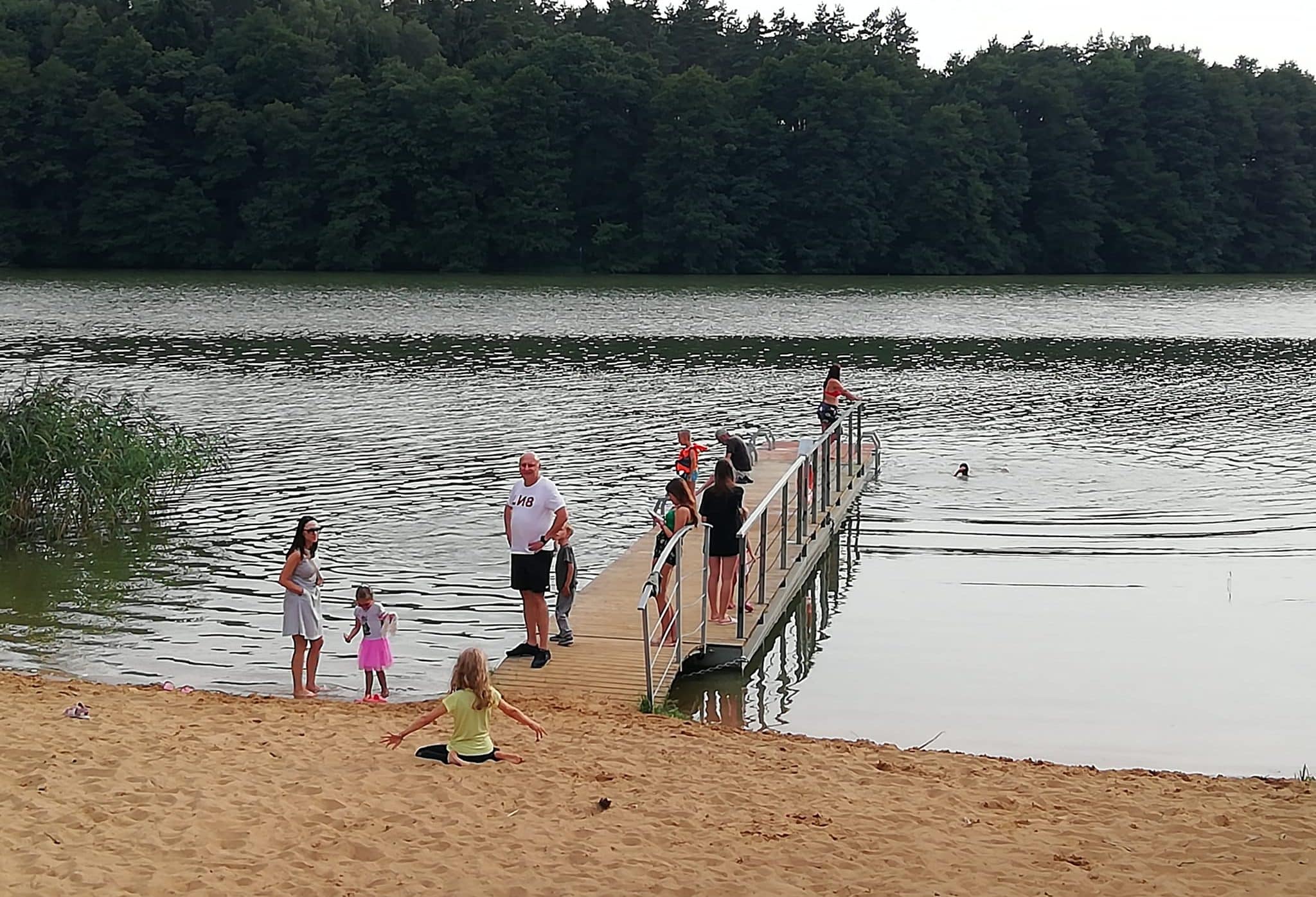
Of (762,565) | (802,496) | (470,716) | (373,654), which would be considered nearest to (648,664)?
(373,654)

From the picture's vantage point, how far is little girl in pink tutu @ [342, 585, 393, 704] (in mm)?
10984

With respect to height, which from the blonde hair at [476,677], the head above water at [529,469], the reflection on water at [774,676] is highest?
the head above water at [529,469]

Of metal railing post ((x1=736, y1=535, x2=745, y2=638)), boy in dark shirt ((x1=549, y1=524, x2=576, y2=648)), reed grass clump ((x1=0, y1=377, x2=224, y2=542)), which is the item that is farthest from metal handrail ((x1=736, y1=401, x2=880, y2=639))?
reed grass clump ((x1=0, y1=377, x2=224, y2=542))

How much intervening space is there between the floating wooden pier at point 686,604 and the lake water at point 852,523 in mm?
387

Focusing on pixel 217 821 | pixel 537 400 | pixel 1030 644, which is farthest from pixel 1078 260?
pixel 217 821

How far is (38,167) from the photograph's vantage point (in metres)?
85.0

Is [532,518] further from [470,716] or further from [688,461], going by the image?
[688,461]

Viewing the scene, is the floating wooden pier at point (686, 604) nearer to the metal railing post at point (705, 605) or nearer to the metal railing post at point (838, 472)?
the metal railing post at point (705, 605)

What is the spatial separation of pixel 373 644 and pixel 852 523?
9.41 metres

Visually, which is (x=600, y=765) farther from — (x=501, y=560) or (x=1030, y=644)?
(x=501, y=560)

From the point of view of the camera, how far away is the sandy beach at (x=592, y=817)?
277 inches

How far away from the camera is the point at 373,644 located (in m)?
11.1

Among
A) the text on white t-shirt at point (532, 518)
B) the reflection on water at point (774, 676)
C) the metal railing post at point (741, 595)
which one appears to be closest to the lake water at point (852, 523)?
the reflection on water at point (774, 676)

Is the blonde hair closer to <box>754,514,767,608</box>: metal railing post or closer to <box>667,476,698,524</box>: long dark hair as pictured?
<box>667,476,698,524</box>: long dark hair
